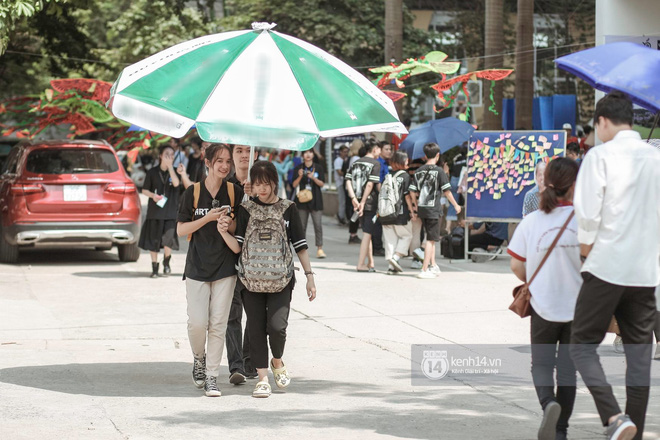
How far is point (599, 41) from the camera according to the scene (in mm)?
13797

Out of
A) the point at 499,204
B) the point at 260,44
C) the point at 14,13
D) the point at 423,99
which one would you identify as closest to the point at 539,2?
the point at 423,99

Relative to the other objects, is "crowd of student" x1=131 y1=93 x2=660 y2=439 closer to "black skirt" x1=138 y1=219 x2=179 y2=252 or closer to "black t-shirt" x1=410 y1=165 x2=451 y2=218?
"black t-shirt" x1=410 y1=165 x2=451 y2=218

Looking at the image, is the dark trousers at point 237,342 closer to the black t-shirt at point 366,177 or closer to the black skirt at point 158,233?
the black skirt at point 158,233

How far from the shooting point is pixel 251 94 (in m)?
6.84

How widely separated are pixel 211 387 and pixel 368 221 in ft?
25.6

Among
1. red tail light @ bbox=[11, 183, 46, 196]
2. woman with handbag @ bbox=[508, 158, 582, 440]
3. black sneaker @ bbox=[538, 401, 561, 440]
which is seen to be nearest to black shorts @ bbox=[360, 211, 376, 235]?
red tail light @ bbox=[11, 183, 46, 196]

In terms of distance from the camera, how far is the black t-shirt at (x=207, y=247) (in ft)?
24.0

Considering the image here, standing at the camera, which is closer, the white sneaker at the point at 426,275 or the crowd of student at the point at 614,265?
the crowd of student at the point at 614,265

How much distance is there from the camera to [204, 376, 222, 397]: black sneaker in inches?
287

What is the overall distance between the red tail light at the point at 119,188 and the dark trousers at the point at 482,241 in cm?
535

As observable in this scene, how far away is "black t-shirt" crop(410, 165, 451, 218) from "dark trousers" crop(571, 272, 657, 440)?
8.68m

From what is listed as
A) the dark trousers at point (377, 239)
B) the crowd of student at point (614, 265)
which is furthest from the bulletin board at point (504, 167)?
the crowd of student at point (614, 265)

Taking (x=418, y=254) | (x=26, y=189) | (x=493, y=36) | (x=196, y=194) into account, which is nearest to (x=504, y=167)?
(x=418, y=254)

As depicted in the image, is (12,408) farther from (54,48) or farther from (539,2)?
(539,2)
